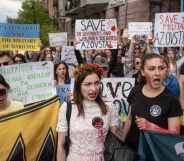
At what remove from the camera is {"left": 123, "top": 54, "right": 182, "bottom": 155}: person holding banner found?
13.9 feet

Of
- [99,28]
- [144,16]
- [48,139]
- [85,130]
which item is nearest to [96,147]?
[85,130]

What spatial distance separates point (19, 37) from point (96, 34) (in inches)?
58.2

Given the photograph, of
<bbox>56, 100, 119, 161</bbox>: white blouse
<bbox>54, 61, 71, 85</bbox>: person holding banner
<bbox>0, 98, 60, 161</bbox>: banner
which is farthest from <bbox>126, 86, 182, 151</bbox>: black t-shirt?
<bbox>54, 61, 71, 85</bbox>: person holding banner

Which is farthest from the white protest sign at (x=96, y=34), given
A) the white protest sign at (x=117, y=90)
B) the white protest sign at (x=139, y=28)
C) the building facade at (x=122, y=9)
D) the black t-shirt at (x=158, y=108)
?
the building facade at (x=122, y=9)

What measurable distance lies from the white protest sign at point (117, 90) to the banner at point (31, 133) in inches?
81.0

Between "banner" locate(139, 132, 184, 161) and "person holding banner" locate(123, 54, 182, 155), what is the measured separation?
54 mm

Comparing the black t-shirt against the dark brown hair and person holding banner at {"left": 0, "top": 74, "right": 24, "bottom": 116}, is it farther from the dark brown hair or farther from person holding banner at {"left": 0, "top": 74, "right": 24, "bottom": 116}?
person holding banner at {"left": 0, "top": 74, "right": 24, "bottom": 116}

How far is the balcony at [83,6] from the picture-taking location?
36500 mm

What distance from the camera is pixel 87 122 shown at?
4.20 m

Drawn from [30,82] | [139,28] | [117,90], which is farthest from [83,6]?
[117,90]

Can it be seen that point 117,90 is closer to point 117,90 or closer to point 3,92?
point 117,90

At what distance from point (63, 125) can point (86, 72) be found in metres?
0.44

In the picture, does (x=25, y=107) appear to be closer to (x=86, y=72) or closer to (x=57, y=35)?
(x=86, y=72)

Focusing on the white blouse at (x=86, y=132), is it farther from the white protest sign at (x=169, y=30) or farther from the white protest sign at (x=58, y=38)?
the white protest sign at (x=58, y=38)
